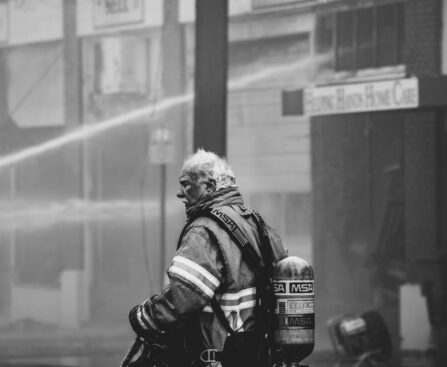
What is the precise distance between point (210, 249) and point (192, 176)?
15.0 inches

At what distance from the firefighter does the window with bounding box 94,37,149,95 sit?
851 cm

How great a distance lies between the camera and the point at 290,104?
437 inches

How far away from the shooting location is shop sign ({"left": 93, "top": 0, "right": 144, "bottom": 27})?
1246 cm

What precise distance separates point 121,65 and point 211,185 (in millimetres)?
8861

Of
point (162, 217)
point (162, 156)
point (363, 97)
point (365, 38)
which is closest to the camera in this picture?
point (363, 97)

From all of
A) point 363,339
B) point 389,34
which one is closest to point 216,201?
point 363,339

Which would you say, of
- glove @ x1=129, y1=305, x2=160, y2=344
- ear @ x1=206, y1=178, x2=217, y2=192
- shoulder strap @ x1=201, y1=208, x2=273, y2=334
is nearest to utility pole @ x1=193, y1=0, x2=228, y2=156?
ear @ x1=206, y1=178, x2=217, y2=192

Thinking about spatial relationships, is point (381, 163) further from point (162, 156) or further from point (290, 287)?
point (290, 287)

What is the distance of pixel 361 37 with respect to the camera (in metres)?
11.0

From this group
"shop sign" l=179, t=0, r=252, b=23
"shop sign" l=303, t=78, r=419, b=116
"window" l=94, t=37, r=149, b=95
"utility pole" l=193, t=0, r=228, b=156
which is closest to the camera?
"utility pole" l=193, t=0, r=228, b=156

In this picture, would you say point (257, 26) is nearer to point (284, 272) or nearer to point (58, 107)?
point (58, 107)

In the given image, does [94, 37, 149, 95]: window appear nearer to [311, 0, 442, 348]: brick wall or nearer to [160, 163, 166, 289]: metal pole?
[160, 163, 166, 289]: metal pole

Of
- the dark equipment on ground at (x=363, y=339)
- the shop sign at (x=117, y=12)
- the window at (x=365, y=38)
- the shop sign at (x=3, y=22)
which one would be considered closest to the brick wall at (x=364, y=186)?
the window at (x=365, y=38)

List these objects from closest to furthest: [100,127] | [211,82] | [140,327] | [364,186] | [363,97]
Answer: [140,327]
[211,82]
[363,97]
[364,186]
[100,127]
